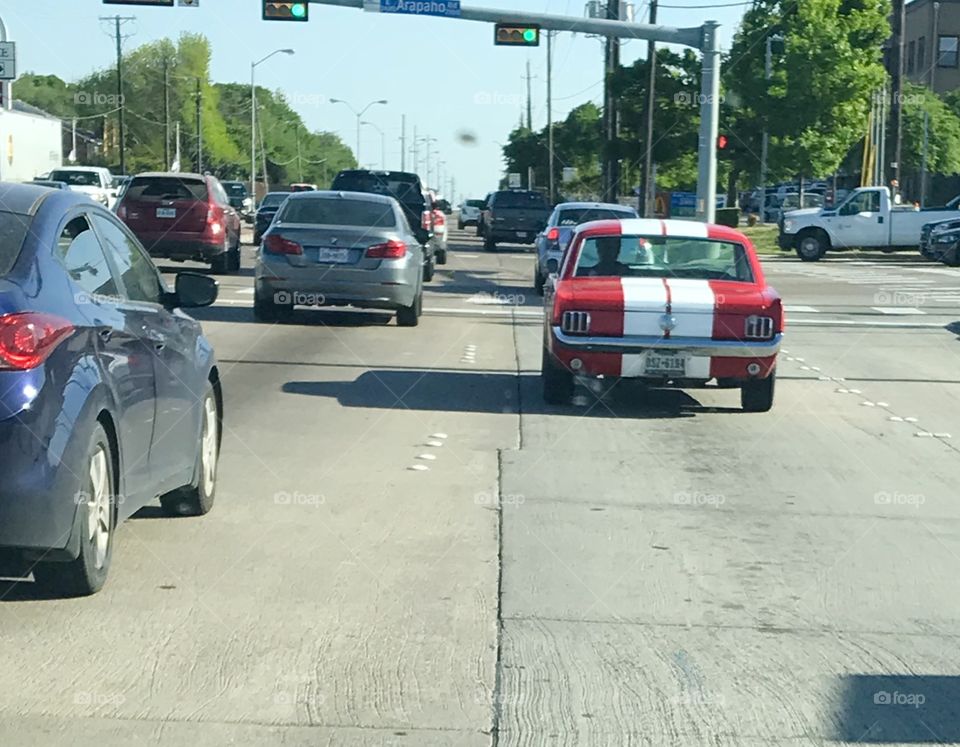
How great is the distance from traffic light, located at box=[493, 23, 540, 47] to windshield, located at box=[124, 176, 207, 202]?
760 cm

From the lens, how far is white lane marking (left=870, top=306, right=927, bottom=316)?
24.6m

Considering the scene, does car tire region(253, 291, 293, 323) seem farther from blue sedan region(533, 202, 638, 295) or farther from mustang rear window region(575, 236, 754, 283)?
blue sedan region(533, 202, 638, 295)

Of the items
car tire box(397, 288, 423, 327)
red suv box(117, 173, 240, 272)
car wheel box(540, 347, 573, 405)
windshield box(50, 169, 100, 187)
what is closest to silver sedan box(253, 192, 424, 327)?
car tire box(397, 288, 423, 327)

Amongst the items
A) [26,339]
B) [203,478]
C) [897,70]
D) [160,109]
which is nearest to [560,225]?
[203,478]

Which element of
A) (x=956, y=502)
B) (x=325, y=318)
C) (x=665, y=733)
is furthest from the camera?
(x=325, y=318)

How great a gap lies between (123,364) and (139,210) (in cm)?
2243

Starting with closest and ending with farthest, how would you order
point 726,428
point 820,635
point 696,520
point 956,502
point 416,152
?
point 820,635, point 696,520, point 956,502, point 726,428, point 416,152

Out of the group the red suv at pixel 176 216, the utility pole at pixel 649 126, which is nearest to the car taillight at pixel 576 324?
the red suv at pixel 176 216

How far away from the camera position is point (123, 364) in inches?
272

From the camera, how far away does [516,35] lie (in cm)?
3341

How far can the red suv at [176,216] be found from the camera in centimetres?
2866

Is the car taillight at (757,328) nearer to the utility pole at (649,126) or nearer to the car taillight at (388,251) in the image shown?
the car taillight at (388,251)

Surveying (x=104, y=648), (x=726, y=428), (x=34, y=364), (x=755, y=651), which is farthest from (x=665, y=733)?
(x=726, y=428)

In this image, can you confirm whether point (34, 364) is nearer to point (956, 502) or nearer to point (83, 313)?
point (83, 313)
